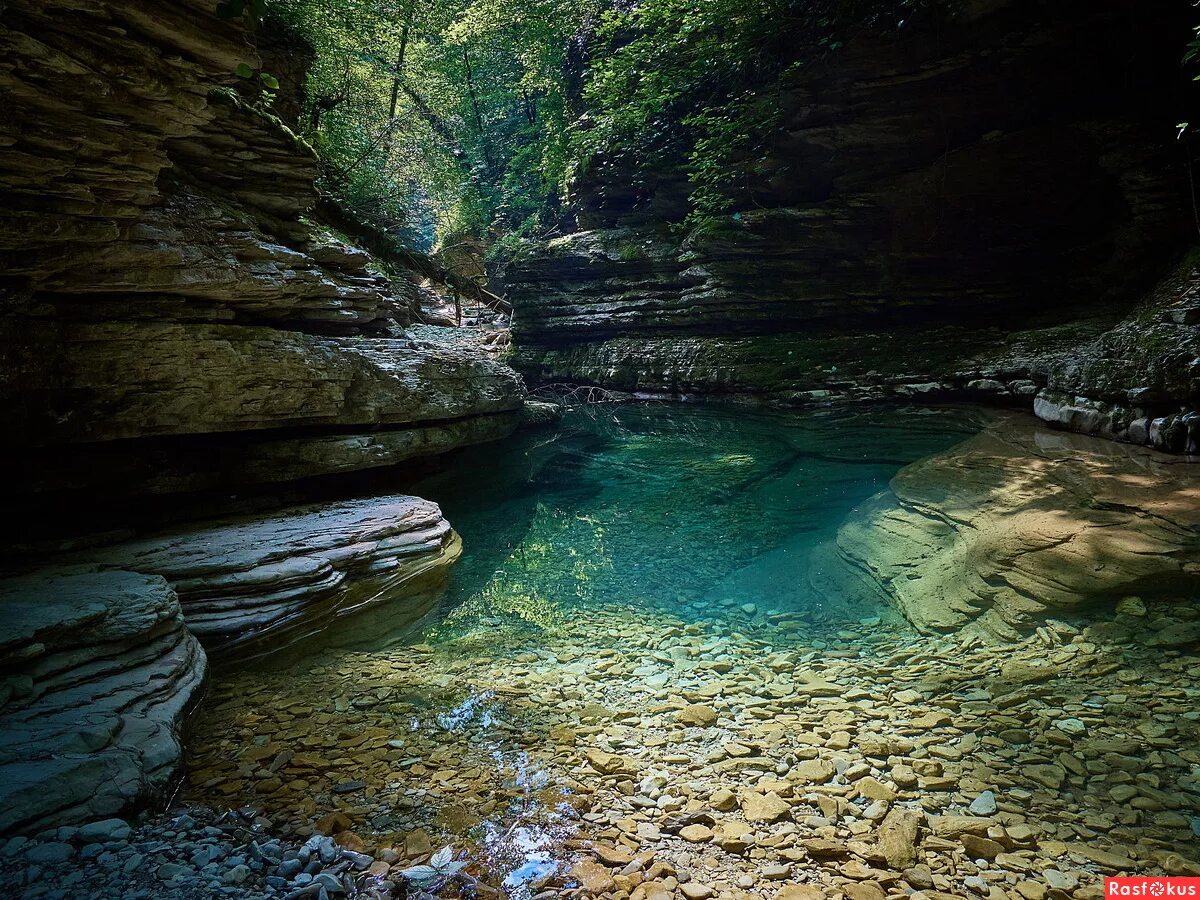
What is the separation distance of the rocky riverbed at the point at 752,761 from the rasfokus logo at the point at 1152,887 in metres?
0.04

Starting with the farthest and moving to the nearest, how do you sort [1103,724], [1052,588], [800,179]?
[800,179] < [1052,588] < [1103,724]

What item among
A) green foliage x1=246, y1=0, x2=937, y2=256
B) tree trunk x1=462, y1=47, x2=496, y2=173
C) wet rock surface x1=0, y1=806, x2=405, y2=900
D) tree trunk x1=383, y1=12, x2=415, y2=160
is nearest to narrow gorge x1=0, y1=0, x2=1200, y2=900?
wet rock surface x1=0, y1=806, x2=405, y2=900

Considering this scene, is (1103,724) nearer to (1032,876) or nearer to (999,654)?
(999,654)

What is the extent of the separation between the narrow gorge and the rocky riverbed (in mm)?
27

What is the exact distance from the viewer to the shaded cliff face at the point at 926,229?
10656mm

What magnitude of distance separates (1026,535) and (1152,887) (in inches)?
128

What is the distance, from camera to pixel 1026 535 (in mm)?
4988

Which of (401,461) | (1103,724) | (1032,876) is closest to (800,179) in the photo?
(401,461)

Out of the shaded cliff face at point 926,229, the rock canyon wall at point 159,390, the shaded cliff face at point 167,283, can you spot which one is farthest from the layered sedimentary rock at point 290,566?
the shaded cliff face at point 926,229

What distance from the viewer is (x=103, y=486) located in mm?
5922

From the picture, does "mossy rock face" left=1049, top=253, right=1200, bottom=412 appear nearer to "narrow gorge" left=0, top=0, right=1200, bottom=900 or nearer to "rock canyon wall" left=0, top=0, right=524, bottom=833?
"narrow gorge" left=0, top=0, right=1200, bottom=900

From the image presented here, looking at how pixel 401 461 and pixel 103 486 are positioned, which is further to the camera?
pixel 401 461

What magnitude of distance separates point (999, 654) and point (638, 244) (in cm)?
1404

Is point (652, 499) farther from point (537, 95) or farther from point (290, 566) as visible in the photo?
point (537, 95)
